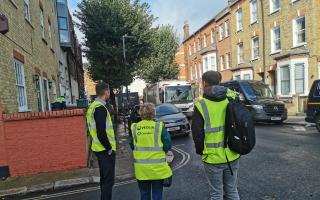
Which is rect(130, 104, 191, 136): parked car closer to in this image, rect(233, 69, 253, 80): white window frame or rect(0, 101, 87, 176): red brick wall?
rect(0, 101, 87, 176): red brick wall

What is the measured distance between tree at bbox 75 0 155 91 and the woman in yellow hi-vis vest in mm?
20042

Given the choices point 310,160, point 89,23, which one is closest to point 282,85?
point 310,160

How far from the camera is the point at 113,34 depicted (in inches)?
954

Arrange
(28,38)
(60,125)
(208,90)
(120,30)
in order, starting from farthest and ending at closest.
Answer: (120,30)
(28,38)
(60,125)
(208,90)

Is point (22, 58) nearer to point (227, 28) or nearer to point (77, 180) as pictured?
point (77, 180)

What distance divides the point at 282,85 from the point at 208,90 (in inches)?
759

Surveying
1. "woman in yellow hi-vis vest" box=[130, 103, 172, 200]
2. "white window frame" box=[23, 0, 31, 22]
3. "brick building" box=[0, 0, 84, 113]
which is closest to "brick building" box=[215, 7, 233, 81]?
"brick building" box=[0, 0, 84, 113]

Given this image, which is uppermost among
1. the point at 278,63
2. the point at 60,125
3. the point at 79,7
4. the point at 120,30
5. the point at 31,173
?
the point at 79,7

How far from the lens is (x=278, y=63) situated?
20.3 metres

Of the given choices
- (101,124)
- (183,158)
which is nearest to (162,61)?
(183,158)

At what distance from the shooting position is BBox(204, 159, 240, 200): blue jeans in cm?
320

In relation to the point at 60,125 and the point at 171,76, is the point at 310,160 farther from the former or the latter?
the point at 171,76

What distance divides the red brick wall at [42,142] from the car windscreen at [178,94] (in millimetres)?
12423

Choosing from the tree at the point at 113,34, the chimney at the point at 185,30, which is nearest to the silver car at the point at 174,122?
the tree at the point at 113,34
